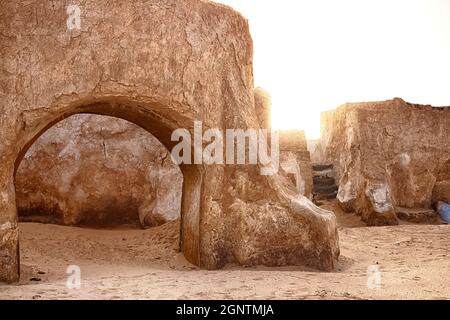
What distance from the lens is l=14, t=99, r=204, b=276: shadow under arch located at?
4578 mm

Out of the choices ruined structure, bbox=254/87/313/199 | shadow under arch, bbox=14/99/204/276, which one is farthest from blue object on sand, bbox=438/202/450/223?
shadow under arch, bbox=14/99/204/276

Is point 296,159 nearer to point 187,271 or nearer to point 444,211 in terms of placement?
point 444,211

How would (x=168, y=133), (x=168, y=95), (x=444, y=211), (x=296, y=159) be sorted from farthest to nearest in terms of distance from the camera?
(x=296, y=159), (x=444, y=211), (x=168, y=133), (x=168, y=95)

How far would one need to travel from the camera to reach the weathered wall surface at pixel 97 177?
7836 millimetres

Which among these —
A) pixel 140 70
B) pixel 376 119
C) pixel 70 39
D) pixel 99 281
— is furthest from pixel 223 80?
pixel 376 119

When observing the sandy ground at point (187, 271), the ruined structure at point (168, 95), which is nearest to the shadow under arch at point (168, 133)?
the ruined structure at point (168, 95)

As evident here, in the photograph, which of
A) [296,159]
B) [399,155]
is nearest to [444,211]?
[399,155]

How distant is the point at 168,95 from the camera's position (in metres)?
4.48

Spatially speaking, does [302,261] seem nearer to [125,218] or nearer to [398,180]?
[125,218]

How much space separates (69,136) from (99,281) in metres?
4.89

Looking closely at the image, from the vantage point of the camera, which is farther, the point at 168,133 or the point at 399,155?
the point at 399,155

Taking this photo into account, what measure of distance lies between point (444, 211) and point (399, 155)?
1402 mm

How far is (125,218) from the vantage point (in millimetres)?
8164

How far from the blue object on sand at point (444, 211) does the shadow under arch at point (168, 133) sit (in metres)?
6.03
